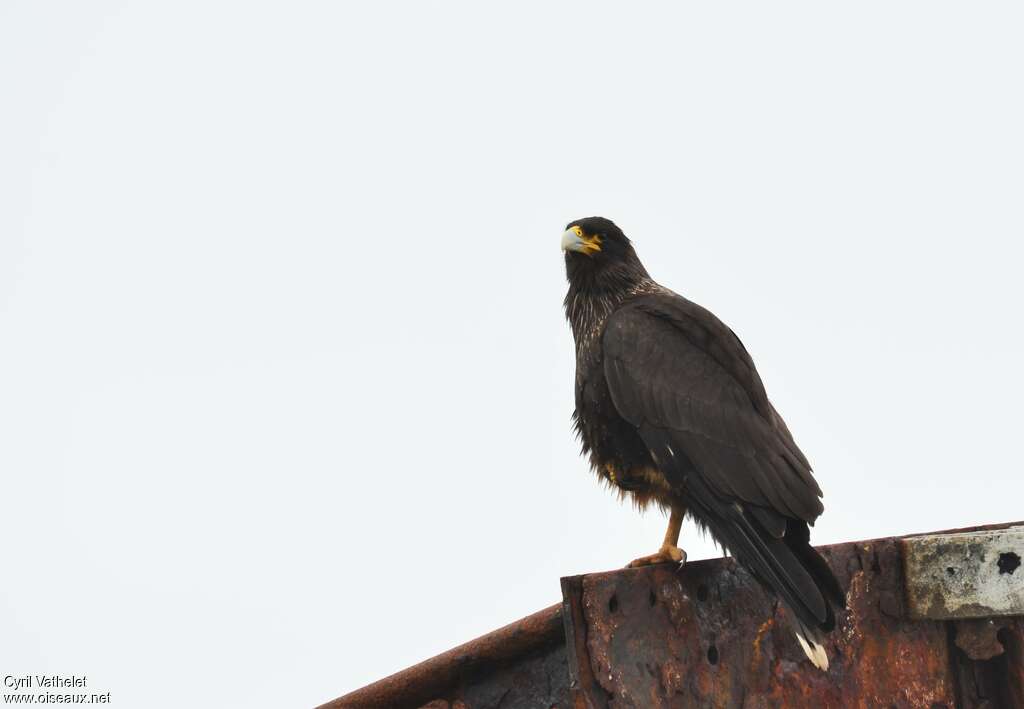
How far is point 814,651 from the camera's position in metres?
3.24

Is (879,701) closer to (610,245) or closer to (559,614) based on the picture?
(559,614)

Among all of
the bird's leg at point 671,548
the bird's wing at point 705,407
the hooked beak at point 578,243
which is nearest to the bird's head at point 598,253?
the hooked beak at point 578,243

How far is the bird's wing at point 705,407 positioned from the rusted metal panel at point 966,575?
2.02 ft

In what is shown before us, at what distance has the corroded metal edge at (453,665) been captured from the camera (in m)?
3.39

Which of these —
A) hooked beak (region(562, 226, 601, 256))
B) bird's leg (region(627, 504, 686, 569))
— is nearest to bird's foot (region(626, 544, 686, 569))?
bird's leg (region(627, 504, 686, 569))

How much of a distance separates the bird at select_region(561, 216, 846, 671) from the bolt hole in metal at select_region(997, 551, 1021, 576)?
1.54ft

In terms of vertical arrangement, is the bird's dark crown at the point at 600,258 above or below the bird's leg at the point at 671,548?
above

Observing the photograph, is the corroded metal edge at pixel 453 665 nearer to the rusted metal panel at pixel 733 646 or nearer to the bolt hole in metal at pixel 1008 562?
the rusted metal panel at pixel 733 646

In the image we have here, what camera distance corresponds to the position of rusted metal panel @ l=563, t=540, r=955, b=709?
3.14 meters

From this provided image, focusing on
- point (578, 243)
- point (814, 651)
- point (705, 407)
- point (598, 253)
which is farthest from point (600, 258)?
point (814, 651)

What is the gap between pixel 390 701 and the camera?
3.44 meters

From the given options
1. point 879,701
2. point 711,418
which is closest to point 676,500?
point 711,418

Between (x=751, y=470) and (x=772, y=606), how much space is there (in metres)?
0.86

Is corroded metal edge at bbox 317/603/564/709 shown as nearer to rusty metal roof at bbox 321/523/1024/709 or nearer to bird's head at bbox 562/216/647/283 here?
rusty metal roof at bbox 321/523/1024/709
